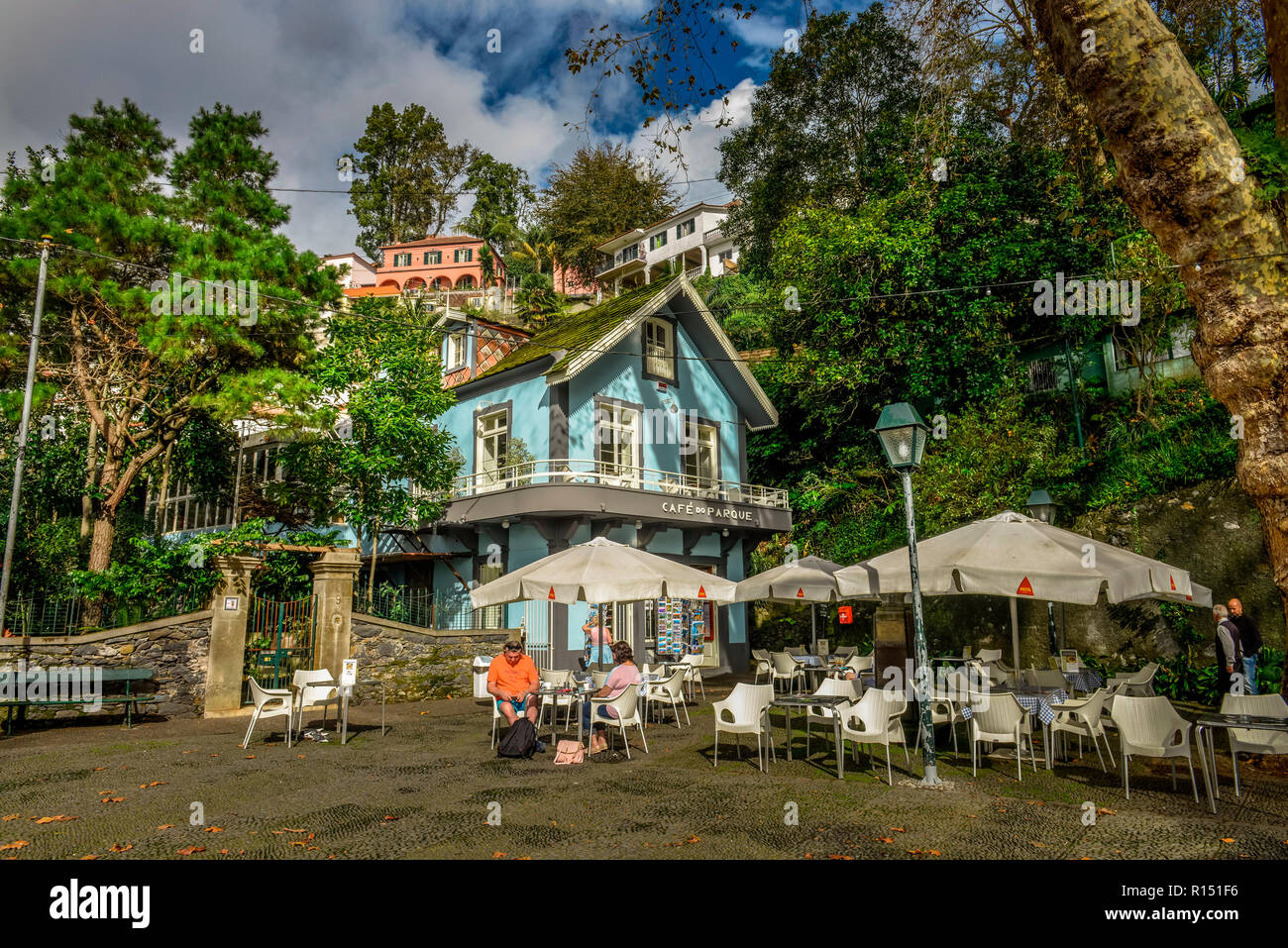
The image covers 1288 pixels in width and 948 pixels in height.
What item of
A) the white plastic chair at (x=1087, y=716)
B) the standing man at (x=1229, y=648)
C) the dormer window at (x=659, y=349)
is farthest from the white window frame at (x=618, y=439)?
the standing man at (x=1229, y=648)

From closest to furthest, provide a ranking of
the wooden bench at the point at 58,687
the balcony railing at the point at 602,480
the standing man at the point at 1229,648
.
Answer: the standing man at the point at 1229,648 → the wooden bench at the point at 58,687 → the balcony railing at the point at 602,480

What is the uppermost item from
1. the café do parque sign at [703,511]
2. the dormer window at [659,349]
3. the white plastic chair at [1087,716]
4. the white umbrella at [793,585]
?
the dormer window at [659,349]

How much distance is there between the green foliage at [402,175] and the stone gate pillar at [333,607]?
41573 mm

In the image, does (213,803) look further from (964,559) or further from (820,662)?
(820,662)

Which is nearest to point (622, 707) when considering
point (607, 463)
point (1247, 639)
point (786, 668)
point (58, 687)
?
point (786, 668)

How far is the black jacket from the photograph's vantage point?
9523mm

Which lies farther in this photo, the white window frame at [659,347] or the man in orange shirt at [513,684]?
the white window frame at [659,347]

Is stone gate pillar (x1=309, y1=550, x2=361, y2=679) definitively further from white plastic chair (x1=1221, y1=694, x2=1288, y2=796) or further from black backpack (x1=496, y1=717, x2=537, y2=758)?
white plastic chair (x1=1221, y1=694, x2=1288, y2=796)

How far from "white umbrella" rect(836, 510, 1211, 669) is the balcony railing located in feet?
32.3

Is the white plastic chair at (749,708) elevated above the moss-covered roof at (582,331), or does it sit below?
below

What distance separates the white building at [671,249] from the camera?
178 ft

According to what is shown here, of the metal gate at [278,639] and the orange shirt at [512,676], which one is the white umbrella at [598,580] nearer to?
the orange shirt at [512,676]

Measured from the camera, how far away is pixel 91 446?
19312 millimetres
